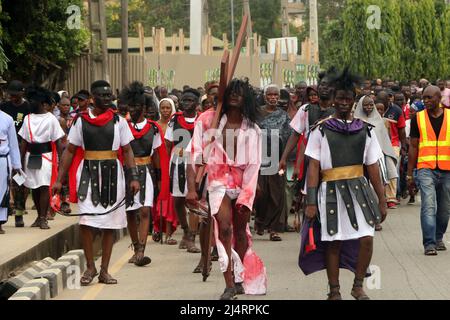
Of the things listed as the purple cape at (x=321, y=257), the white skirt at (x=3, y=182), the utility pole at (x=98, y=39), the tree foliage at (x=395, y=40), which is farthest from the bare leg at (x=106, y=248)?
the tree foliage at (x=395, y=40)

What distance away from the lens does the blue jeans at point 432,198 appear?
14.9 meters

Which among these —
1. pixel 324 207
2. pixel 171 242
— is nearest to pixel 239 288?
pixel 324 207

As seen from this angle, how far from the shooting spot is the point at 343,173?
35.7ft

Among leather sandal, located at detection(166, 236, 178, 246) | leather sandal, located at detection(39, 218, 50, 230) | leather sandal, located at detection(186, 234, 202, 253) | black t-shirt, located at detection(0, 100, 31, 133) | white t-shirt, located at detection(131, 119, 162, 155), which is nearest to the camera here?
white t-shirt, located at detection(131, 119, 162, 155)

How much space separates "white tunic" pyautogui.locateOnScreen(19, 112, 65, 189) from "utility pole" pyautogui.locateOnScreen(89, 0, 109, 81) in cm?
970

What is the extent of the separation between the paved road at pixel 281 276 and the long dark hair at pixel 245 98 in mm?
1666

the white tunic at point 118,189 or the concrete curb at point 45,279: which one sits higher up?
the white tunic at point 118,189

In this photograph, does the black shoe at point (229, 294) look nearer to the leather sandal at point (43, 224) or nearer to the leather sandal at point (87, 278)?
the leather sandal at point (87, 278)

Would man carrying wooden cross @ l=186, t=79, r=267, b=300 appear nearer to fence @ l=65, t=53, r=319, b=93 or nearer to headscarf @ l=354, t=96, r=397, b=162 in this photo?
headscarf @ l=354, t=96, r=397, b=162

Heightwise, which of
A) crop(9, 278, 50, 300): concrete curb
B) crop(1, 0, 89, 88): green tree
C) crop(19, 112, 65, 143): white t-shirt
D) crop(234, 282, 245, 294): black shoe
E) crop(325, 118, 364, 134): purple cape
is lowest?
crop(234, 282, 245, 294): black shoe

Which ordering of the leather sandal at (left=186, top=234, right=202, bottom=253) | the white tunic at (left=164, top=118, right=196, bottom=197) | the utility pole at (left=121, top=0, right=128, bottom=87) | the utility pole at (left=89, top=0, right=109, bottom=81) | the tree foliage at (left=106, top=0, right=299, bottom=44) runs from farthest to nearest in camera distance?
the tree foliage at (left=106, top=0, right=299, bottom=44) < the utility pole at (left=121, top=0, right=128, bottom=87) < the utility pole at (left=89, top=0, right=109, bottom=81) < the white tunic at (left=164, top=118, right=196, bottom=197) < the leather sandal at (left=186, top=234, right=202, bottom=253)

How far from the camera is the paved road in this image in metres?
11.8

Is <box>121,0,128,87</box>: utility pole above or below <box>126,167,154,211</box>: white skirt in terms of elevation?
above

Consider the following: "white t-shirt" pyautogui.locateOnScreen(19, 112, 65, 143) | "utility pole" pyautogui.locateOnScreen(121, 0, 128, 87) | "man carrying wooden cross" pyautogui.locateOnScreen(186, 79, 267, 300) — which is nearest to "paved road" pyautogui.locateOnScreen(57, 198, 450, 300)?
"man carrying wooden cross" pyautogui.locateOnScreen(186, 79, 267, 300)
